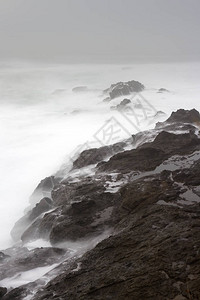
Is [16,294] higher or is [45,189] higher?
[45,189]

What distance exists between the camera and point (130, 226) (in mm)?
11273

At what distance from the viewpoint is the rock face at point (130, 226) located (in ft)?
27.5

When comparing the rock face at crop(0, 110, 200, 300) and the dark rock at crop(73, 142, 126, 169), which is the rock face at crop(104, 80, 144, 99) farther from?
the rock face at crop(0, 110, 200, 300)

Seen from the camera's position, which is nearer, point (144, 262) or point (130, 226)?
point (144, 262)

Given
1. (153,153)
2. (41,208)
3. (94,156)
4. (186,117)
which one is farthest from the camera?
(186,117)

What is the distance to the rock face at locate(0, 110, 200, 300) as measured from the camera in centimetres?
838

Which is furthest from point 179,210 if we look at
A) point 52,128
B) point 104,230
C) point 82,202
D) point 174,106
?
point 174,106

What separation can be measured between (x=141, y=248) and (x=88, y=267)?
6.29 ft

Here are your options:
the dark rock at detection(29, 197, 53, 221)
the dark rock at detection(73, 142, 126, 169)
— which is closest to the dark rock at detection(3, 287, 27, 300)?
the dark rock at detection(29, 197, 53, 221)

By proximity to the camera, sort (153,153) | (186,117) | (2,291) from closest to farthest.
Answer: (2,291) → (153,153) → (186,117)

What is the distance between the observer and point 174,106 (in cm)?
6247

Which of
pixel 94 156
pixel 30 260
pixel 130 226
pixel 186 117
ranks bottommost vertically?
pixel 30 260

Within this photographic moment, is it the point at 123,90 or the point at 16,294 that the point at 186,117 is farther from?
the point at 123,90

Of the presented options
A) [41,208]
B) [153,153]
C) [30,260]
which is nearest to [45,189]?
[41,208]
